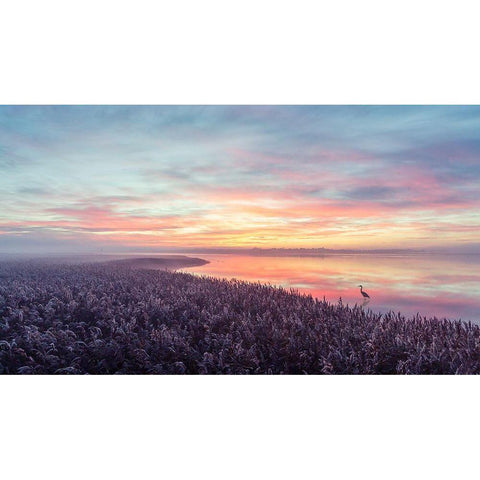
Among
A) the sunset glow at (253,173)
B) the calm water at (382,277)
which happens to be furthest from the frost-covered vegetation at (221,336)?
the sunset glow at (253,173)

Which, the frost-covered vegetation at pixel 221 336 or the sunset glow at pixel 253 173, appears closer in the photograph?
the frost-covered vegetation at pixel 221 336

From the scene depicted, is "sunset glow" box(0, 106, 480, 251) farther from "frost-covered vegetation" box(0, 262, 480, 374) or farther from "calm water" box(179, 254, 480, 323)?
"frost-covered vegetation" box(0, 262, 480, 374)

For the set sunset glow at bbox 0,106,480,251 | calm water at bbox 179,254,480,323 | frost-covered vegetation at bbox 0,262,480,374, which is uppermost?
sunset glow at bbox 0,106,480,251

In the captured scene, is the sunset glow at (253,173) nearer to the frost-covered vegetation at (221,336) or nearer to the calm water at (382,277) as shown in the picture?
the calm water at (382,277)

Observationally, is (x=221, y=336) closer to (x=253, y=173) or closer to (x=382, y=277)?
(x=253, y=173)

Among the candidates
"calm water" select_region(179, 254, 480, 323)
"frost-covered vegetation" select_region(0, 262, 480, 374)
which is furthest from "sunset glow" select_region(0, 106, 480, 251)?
"frost-covered vegetation" select_region(0, 262, 480, 374)

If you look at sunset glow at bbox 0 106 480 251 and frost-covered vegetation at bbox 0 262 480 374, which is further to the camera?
sunset glow at bbox 0 106 480 251
